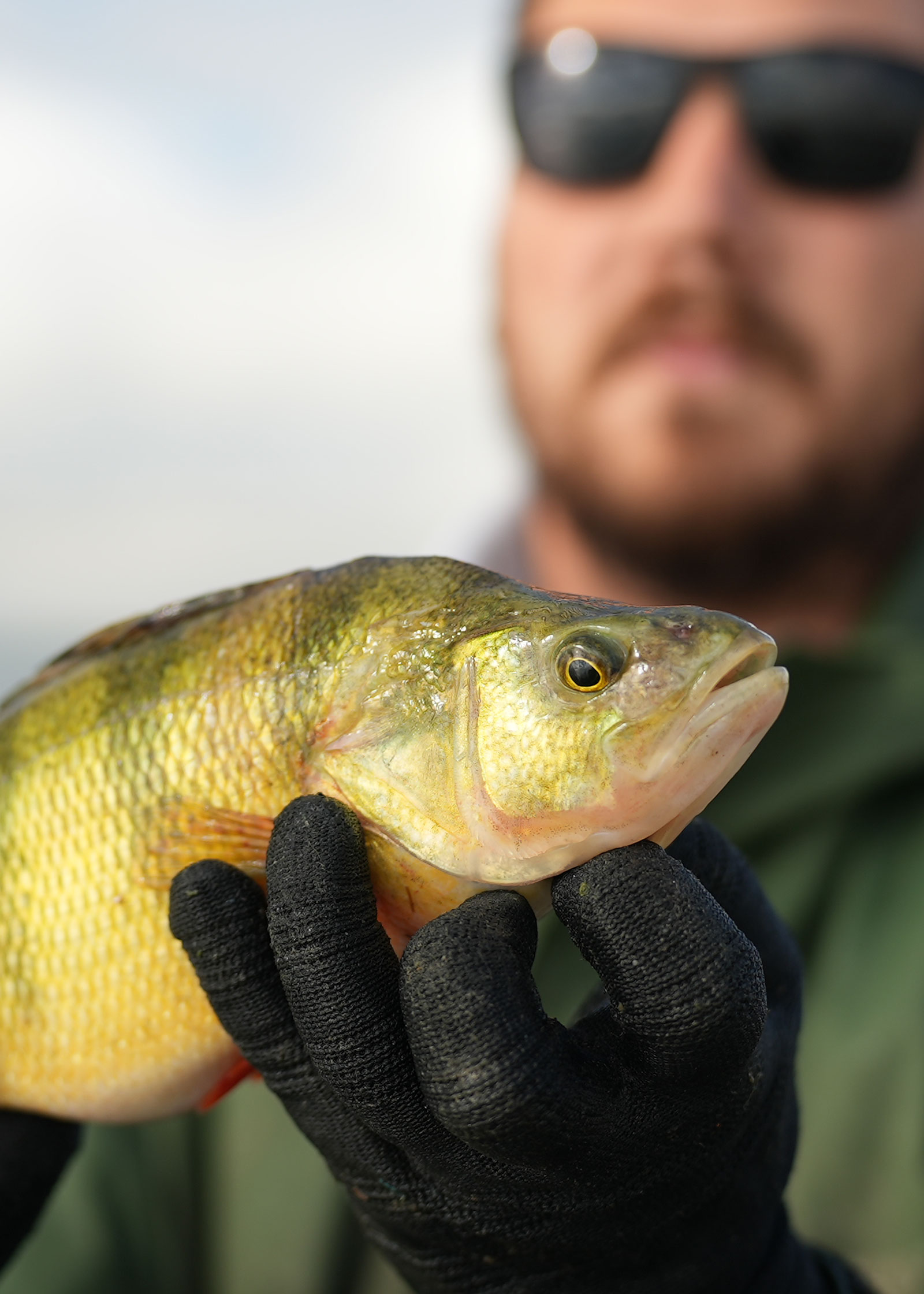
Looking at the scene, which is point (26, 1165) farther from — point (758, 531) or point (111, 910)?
point (758, 531)

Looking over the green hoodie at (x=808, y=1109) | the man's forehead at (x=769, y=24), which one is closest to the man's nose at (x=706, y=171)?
the man's forehead at (x=769, y=24)

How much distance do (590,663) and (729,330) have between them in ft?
8.24

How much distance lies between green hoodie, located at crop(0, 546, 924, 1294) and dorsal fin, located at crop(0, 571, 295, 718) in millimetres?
1697

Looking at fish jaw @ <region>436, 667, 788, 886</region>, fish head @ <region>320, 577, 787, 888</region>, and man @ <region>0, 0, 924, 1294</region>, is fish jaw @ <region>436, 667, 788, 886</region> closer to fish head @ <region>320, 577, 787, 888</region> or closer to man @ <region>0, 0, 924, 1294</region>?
fish head @ <region>320, 577, 787, 888</region>

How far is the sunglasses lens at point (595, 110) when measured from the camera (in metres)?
3.62

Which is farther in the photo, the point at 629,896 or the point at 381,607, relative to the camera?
the point at 381,607

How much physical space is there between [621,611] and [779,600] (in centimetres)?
279

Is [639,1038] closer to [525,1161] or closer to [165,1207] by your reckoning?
[525,1161]

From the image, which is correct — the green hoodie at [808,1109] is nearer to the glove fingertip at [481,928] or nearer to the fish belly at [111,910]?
the fish belly at [111,910]

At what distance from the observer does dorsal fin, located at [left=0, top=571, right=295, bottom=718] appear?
147 cm

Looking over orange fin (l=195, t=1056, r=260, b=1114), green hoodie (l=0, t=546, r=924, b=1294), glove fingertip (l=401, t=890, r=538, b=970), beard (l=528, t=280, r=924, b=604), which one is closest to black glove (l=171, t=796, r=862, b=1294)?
glove fingertip (l=401, t=890, r=538, b=970)

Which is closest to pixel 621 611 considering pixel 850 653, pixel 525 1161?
pixel 525 1161

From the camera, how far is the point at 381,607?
4.54 ft

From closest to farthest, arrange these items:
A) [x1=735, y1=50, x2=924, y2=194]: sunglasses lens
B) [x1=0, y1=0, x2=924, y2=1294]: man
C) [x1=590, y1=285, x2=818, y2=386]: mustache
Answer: [x1=0, y1=0, x2=924, y2=1294]: man < [x1=590, y1=285, x2=818, y2=386]: mustache < [x1=735, y1=50, x2=924, y2=194]: sunglasses lens
